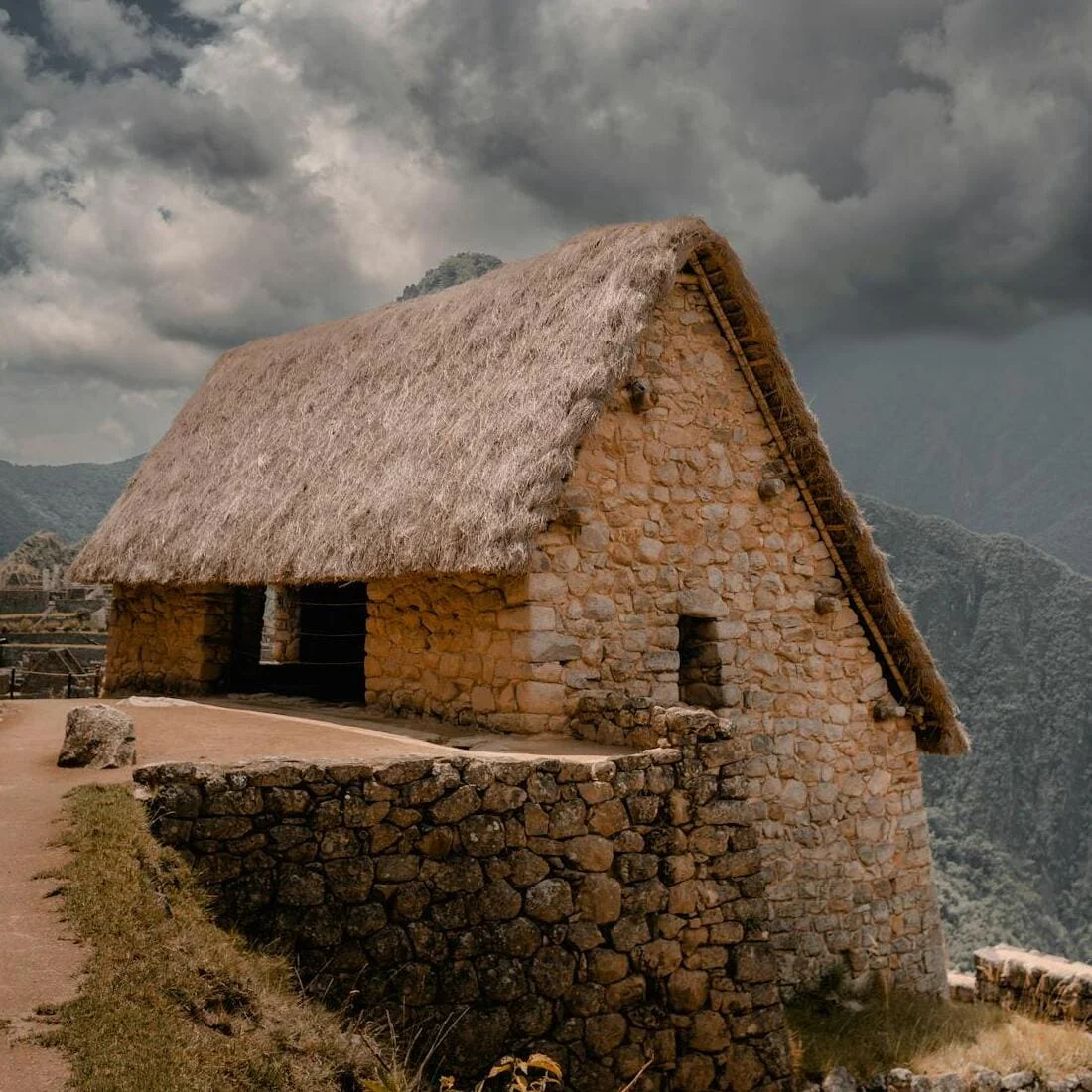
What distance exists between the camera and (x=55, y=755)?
6387mm

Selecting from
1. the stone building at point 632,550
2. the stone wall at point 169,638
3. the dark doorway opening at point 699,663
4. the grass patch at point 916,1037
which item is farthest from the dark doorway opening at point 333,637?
the grass patch at point 916,1037

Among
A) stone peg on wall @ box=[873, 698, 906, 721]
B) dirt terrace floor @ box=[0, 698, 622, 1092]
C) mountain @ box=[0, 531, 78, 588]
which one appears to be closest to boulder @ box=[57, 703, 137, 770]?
dirt terrace floor @ box=[0, 698, 622, 1092]

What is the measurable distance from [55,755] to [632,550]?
4287 mm

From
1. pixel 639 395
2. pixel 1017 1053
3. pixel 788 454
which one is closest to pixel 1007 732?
pixel 788 454

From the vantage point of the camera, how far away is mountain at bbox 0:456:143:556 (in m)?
90.1

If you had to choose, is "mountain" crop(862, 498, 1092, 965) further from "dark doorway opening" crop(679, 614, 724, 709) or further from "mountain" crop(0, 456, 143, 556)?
"mountain" crop(0, 456, 143, 556)

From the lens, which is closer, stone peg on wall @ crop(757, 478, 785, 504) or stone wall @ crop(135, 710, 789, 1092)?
stone wall @ crop(135, 710, 789, 1092)

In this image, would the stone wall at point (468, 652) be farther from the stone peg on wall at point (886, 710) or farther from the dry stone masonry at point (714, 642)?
the stone peg on wall at point (886, 710)

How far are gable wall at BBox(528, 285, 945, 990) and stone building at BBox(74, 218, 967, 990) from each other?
2 cm

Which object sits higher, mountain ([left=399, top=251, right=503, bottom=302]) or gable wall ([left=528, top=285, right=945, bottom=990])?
mountain ([left=399, top=251, right=503, bottom=302])

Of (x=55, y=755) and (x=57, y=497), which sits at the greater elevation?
(x=57, y=497)

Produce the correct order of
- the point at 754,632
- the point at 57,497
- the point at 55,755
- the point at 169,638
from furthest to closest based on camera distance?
the point at 57,497 → the point at 169,638 → the point at 754,632 → the point at 55,755

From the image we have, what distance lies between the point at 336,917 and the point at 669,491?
4.62 m

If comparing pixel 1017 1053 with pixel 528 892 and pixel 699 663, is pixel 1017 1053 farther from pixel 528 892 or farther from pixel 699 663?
pixel 528 892
